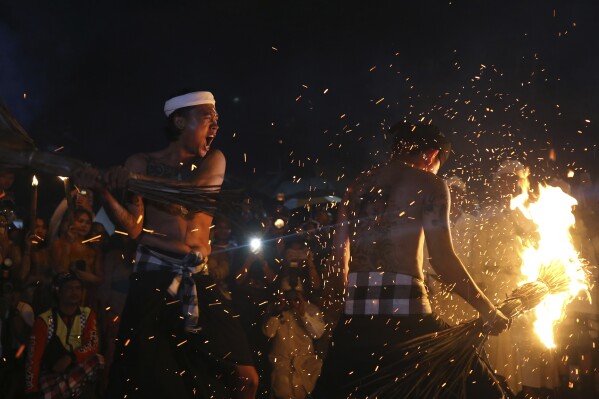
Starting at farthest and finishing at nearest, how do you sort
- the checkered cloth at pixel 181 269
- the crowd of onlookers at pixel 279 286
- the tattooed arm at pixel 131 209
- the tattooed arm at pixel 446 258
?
the crowd of onlookers at pixel 279 286, the checkered cloth at pixel 181 269, the tattooed arm at pixel 131 209, the tattooed arm at pixel 446 258

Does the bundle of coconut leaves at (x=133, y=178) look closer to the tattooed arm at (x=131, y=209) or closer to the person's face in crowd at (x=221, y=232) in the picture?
the tattooed arm at (x=131, y=209)

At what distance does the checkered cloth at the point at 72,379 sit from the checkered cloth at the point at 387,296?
3088 mm

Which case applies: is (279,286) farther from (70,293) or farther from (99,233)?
(70,293)

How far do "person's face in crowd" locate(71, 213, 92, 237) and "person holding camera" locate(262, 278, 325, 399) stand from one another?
5.94 ft

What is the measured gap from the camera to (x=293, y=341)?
734 centimetres

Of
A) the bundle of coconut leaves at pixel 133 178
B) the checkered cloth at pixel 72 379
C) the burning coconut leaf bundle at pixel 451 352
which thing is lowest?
the checkered cloth at pixel 72 379

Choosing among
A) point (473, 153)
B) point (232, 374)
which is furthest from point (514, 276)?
point (232, 374)

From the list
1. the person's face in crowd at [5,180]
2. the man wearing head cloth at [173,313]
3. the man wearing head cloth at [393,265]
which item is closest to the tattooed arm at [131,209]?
the man wearing head cloth at [173,313]

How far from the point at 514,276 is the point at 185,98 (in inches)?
156

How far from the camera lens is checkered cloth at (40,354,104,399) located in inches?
241

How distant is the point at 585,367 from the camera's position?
7180 mm

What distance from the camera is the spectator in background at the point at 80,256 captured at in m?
6.97

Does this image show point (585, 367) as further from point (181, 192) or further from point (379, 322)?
point (181, 192)

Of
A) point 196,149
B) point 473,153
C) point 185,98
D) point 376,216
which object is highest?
point 473,153
